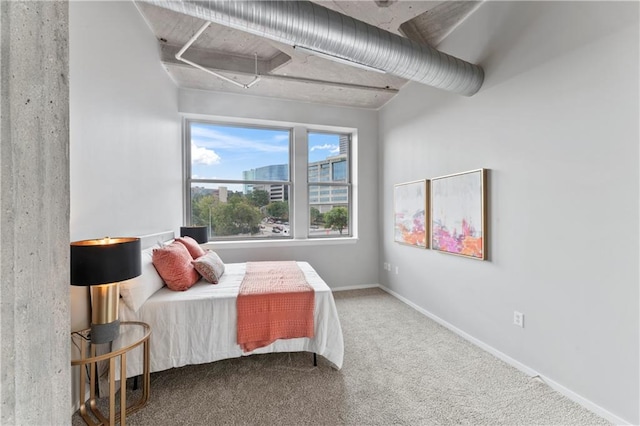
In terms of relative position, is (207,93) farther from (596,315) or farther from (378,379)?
(596,315)

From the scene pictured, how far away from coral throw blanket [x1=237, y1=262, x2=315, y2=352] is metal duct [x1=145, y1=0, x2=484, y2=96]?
6.37 ft

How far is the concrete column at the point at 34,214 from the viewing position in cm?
70

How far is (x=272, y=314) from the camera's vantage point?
2.18m

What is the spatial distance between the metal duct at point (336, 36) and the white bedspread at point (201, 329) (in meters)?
1.96

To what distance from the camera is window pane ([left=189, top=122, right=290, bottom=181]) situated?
4188 millimetres

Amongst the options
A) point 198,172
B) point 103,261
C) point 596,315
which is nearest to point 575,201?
point 596,315

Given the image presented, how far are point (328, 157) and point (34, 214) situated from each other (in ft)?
13.6

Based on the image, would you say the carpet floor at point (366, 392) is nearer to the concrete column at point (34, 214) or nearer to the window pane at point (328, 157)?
the concrete column at point (34, 214)

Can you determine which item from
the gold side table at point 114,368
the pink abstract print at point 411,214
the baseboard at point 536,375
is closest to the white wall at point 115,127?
the gold side table at point 114,368

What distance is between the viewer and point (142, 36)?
267cm

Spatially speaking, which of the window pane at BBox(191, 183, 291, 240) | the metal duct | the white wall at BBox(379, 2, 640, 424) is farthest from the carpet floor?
the metal duct

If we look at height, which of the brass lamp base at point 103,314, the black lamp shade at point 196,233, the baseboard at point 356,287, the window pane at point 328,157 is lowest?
the baseboard at point 356,287

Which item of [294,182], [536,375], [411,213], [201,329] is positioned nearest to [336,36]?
[411,213]

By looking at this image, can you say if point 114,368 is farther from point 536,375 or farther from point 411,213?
point 411,213
